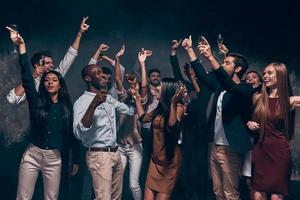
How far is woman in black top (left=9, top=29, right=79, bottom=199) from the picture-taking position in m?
5.97

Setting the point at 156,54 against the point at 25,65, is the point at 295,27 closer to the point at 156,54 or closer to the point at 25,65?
the point at 156,54

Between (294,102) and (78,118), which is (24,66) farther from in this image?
(294,102)

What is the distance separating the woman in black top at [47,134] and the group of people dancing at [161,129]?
0.04 feet

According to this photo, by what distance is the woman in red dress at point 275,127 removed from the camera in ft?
18.1

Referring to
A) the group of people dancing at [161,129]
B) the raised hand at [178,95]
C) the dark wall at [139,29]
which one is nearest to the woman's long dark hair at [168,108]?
the group of people dancing at [161,129]

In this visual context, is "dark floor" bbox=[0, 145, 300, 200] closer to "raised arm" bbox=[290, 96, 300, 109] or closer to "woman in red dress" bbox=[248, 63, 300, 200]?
"woman in red dress" bbox=[248, 63, 300, 200]

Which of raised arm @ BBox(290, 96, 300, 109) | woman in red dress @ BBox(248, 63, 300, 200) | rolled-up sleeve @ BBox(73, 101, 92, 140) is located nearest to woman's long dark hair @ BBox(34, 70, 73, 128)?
rolled-up sleeve @ BBox(73, 101, 92, 140)

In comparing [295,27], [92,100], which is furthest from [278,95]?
[295,27]

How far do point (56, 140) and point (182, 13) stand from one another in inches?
149

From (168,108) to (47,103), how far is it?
1.51 meters

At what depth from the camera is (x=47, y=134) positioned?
19.6 feet

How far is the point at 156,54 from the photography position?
28.5 ft

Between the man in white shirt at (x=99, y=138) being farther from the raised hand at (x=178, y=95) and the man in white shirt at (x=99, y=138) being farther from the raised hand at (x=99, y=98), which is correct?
the raised hand at (x=178, y=95)

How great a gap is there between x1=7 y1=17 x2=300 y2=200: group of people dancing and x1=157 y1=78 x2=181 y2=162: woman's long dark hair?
11 mm
